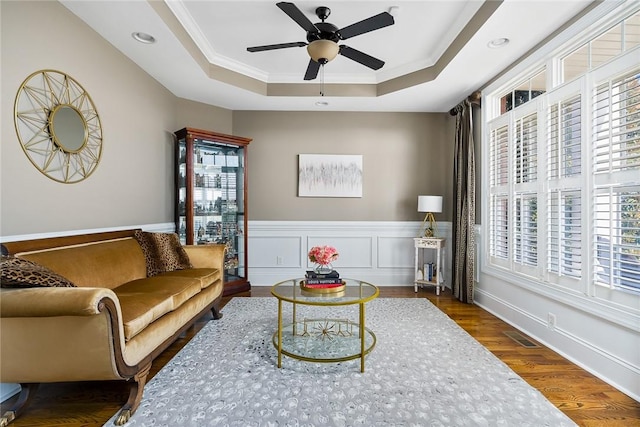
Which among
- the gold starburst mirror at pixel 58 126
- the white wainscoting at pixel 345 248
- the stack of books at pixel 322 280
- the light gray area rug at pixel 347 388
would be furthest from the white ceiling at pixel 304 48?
the light gray area rug at pixel 347 388

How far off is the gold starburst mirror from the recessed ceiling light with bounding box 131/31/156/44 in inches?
26.6

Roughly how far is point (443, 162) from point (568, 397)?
354 cm

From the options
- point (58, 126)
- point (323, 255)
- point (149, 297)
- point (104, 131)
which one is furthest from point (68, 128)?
point (323, 255)

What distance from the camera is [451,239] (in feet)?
15.5

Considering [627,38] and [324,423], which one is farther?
[627,38]

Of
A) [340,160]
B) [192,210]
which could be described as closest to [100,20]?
[192,210]

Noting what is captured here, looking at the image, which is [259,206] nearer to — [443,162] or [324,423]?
[443,162]

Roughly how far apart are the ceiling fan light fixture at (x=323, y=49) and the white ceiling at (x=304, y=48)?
531 mm

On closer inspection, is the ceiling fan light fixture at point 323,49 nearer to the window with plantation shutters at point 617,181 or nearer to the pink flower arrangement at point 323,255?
the pink flower arrangement at point 323,255

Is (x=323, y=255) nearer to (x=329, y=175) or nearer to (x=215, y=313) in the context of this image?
(x=215, y=313)

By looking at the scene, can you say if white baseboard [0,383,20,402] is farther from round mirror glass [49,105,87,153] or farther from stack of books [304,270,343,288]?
stack of books [304,270,343,288]

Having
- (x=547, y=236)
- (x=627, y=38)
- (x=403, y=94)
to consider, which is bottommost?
(x=547, y=236)

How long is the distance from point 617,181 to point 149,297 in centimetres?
329

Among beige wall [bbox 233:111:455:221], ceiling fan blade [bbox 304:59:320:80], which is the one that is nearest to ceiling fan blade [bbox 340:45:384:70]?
ceiling fan blade [bbox 304:59:320:80]
